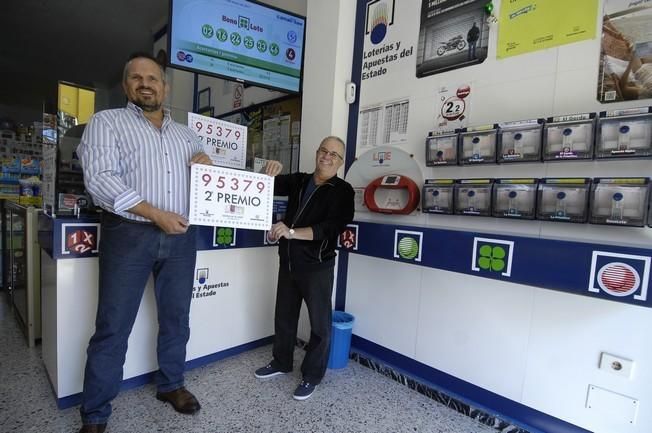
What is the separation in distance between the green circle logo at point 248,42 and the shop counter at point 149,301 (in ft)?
4.12

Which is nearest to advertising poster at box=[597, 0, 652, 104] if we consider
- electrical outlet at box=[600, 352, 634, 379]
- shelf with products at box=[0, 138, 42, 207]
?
electrical outlet at box=[600, 352, 634, 379]

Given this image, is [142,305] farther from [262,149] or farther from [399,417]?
[262,149]

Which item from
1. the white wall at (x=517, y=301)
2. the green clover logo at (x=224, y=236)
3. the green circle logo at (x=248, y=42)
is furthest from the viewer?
the green circle logo at (x=248, y=42)

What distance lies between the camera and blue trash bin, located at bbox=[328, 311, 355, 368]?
6.91 ft

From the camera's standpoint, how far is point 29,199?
110 inches

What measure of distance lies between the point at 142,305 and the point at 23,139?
4.19m

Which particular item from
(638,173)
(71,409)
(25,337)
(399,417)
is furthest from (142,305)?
(638,173)

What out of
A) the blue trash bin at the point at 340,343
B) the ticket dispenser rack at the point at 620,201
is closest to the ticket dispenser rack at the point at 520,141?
the ticket dispenser rack at the point at 620,201

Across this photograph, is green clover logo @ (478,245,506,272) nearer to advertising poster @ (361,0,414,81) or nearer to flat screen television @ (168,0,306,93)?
advertising poster @ (361,0,414,81)

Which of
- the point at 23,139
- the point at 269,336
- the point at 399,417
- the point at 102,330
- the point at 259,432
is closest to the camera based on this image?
the point at 102,330

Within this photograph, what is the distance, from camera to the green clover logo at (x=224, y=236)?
6.51ft

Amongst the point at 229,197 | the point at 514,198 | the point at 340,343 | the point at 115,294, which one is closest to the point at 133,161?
the point at 229,197

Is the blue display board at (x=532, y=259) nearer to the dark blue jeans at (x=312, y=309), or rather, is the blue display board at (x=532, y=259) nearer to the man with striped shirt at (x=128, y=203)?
the dark blue jeans at (x=312, y=309)

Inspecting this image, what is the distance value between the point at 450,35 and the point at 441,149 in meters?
0.66
